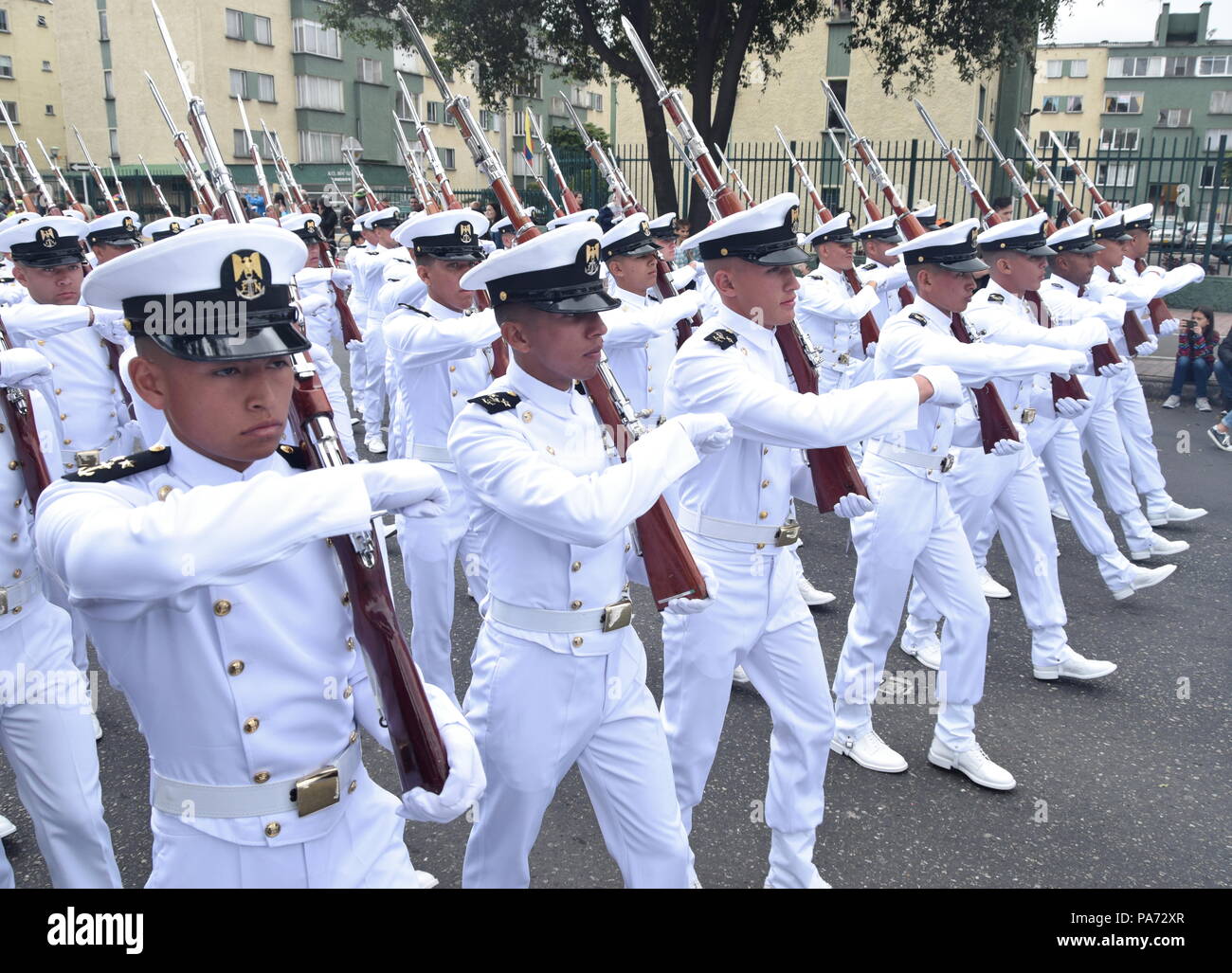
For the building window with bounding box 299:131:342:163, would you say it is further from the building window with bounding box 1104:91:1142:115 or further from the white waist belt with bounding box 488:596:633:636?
the white waist belt with bounding box 488:596:633:636

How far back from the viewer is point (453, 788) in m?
2.09

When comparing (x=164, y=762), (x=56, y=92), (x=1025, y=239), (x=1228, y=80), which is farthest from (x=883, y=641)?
(x=1228, y=80)

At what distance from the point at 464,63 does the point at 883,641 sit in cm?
1811

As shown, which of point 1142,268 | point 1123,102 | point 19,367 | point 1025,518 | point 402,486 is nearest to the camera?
point 402,486

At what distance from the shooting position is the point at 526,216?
431cm

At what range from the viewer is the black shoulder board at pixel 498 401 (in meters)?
2.93

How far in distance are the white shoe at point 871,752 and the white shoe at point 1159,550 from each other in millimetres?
3677

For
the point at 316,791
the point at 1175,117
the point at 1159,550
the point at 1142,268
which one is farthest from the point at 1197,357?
the point at 1175,117

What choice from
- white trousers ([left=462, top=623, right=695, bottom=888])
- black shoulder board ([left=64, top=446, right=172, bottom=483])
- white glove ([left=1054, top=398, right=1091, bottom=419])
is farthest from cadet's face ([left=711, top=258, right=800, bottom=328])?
white glove ([left=1054, top=398, right=1091, bottom=419])

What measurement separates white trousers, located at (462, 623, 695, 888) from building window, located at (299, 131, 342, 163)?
45.6m

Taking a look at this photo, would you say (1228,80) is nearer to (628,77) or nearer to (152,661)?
(628,77)

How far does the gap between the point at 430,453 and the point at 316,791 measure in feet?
11.5

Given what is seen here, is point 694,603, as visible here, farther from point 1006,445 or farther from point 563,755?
point 1006,445

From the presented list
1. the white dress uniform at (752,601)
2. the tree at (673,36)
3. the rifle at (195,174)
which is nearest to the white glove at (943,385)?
the white dress uniform at (752,601)
